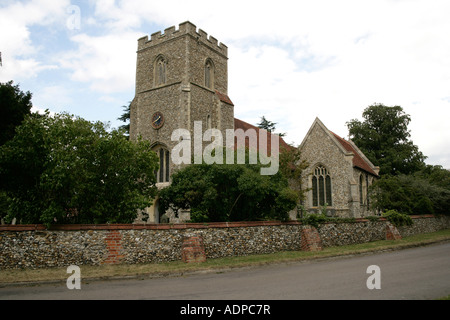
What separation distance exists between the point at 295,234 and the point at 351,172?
12417 mm

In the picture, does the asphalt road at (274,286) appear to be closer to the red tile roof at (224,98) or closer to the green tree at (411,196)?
the green tree at (411,196)

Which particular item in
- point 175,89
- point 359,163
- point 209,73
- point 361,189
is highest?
point 209,73

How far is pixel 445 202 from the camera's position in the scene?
1005 inches

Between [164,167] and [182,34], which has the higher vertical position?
[182,34]

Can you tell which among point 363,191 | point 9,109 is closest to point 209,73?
point 9,109

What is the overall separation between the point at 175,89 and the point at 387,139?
90.1 feet

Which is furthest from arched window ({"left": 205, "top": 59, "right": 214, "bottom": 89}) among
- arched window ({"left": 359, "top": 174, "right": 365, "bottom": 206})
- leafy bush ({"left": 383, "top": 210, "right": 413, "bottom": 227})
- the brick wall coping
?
leafy bush ({"left": 383, "top": 210, "right": 413, "bottom": 227})

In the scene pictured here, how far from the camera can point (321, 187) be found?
27.4 m

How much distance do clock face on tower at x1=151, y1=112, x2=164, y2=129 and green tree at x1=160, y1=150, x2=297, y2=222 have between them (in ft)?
30.3

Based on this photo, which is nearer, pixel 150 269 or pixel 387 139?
pixel 150 269

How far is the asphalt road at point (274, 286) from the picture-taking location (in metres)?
6.54

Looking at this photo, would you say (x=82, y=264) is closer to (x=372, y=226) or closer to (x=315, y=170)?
(x=372, y=226)

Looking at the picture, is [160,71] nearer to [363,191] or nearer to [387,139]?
[363,191]
